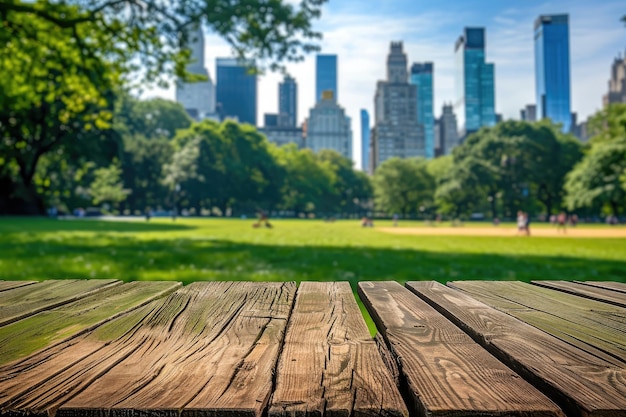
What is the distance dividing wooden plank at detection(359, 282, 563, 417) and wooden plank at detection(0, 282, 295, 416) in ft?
1.15

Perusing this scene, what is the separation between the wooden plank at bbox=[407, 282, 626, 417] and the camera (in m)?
0.95

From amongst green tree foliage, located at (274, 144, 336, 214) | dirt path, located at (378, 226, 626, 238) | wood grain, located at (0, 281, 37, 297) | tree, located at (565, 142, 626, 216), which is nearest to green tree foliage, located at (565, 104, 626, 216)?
tree, located at (565, 142, 626, 216)

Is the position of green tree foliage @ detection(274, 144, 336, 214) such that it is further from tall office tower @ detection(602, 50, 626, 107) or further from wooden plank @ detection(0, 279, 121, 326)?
tall office tower @ detection(602, 50, 626, 107)

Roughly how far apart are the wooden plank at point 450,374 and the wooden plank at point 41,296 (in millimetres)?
1466

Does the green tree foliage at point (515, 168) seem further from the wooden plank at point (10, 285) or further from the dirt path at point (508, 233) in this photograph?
the wooden plank at point (10, 285)

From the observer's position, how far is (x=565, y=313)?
191 centimetres

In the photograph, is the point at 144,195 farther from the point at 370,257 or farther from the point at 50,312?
the point at 50,312

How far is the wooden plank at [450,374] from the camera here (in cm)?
92

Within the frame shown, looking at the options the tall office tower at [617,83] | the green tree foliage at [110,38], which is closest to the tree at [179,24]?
the green tree foliage at [110,38]

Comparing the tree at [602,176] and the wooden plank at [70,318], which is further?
the tree at [602,176]

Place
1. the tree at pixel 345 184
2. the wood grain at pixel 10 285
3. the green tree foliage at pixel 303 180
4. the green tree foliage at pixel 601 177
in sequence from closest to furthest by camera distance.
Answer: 1. the wood grain at pixel 10 285
2. the green tree foliage at pixel 601 177
3. the green tree foliage at pixel 303 180
4. the tree at pixel 345 184

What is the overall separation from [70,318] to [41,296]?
646mm

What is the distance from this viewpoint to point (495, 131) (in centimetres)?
6269

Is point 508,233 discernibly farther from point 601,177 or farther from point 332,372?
point 332,372
